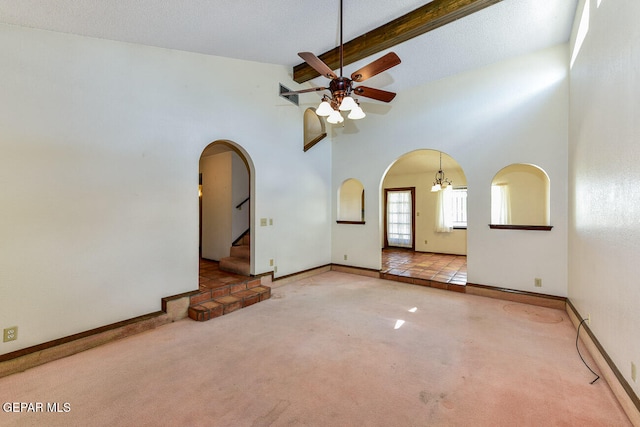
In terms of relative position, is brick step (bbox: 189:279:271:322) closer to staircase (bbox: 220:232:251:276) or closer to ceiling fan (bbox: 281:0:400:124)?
staircase (bbox: 220:232:251:276)

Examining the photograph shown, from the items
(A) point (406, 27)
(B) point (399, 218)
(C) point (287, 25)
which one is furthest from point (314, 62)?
(B) point (399, 218)

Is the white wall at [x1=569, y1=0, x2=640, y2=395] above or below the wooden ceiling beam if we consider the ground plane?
below

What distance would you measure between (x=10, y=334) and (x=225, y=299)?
6.54ft

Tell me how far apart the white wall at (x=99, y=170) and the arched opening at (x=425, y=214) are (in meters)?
4.21

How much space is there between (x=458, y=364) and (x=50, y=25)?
15.7ft

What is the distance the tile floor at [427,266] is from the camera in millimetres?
5080

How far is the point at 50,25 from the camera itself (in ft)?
8.06

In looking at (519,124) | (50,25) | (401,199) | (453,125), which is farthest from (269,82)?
(401,199)

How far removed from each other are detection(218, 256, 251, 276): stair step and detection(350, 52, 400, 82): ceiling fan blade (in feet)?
11.2

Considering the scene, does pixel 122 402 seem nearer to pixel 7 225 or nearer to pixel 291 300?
pixel 7 225

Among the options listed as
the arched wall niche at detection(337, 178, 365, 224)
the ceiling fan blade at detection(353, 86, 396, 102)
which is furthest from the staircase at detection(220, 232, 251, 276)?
the ceiling fan blade at detection(353, 86, 396, 102)

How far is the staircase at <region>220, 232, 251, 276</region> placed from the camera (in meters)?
4.71

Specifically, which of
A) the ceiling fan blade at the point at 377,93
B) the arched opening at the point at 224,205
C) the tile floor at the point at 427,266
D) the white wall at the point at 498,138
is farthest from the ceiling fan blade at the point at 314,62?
the tile floor at the point at 427,266

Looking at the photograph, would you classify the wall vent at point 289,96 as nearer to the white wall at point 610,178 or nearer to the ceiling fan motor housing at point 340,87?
the ceiling fan motor housing at point 340,87
